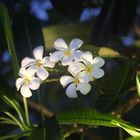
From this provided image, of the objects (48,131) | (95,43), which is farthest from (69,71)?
(95,43)

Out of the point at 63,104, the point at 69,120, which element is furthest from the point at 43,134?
the point at 63,104

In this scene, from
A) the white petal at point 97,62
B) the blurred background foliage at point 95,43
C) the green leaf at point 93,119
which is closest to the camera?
the green leaf at point 93,119

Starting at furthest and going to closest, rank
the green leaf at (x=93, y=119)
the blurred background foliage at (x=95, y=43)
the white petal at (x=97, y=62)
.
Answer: the blurred background foliage at (x=95, y=43) < the white petal at (x=97, y=62) < the green leaf at (x=93, y=119)

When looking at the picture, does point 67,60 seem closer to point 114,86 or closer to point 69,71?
point 69,71

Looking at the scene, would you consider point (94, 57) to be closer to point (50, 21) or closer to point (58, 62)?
point (58, 62)

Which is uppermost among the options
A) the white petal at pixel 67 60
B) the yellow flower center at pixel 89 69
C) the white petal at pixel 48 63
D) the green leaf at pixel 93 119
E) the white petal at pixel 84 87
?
the white petal at pixel 48 63

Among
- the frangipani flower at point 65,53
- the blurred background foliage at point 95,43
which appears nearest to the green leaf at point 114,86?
the blurred background foliage at point 95,43

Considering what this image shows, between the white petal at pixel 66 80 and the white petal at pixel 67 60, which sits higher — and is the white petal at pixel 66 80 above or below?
below

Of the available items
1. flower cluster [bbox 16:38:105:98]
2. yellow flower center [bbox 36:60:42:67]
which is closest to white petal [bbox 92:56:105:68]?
flower cluster [bbox 16:38:105:98]

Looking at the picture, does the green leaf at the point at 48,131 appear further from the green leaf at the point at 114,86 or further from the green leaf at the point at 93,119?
the green leaf at the point at 114,86
